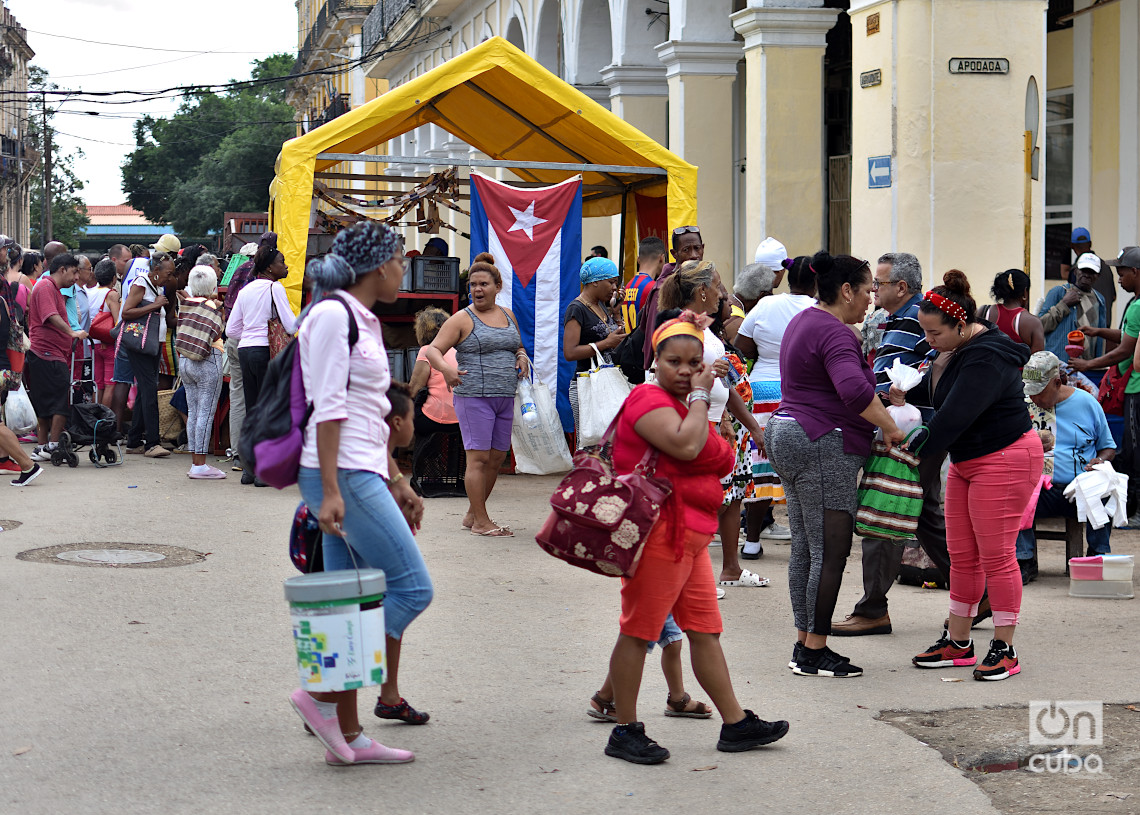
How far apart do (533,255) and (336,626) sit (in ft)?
27.8

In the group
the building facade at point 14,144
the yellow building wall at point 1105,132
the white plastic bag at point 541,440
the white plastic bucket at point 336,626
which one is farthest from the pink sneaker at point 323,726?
the building facade at point 14,144

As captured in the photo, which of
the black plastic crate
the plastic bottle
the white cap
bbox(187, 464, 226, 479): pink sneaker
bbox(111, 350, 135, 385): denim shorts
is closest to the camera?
the white cap

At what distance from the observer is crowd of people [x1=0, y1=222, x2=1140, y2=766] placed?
4734mm

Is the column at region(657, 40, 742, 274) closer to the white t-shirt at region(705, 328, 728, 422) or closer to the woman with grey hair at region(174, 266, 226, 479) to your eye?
the woman with grey hair at region(174, 266, 226, 479)

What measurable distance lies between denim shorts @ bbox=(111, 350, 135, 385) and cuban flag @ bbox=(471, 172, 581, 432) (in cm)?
423

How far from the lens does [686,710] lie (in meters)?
5.46

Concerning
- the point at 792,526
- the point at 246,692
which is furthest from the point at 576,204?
the point at 246,692

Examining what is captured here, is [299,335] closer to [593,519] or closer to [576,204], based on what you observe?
[593,519]

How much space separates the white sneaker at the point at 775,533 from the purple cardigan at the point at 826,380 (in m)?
3.72

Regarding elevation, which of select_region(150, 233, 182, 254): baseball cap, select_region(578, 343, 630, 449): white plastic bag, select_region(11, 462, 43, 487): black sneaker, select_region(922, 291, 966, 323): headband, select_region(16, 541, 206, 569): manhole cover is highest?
select_region(150, 233, 182, 254): baseball cap

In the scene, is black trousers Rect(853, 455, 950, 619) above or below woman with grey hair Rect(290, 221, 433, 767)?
below

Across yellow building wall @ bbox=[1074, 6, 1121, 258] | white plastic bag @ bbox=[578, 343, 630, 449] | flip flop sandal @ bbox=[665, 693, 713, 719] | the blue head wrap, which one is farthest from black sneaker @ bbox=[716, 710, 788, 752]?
yellow building wall @ bbox=[1074, 6, 1121, 258]

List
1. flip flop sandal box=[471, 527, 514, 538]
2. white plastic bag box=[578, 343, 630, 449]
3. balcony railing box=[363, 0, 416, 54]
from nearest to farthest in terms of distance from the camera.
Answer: white plastic bag box=[578, 343, 630, 449], flip flop sandal box=[471, 527, 514, 538], balcony railing box=[363, 0, 416, 54]

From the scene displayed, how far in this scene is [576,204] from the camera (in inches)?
511
